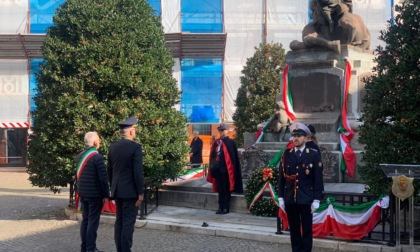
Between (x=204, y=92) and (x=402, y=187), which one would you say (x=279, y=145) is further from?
(x=204, y=92)

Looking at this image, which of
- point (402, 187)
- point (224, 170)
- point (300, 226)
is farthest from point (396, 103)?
point (224, 170)

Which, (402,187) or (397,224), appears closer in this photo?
(402,187)

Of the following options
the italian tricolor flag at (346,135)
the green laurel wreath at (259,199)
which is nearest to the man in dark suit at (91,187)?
the green laurel wreath at (259,199)

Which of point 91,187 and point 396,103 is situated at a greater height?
point 396,103

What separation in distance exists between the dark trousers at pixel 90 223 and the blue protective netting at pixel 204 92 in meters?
20.6

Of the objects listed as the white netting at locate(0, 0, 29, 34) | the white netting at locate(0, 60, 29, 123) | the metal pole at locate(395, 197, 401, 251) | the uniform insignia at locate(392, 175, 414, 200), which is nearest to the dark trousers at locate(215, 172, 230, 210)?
the metal pole at locate(395, 197, 401, 251)

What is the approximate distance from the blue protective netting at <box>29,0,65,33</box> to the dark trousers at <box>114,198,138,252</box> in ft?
80.0

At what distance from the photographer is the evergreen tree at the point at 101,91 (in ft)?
33.9

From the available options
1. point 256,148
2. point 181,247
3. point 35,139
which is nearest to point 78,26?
point 35,139

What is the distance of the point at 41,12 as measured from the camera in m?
29.2

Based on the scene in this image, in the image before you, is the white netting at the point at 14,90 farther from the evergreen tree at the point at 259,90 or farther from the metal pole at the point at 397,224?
the metal pole at the point at 397,224

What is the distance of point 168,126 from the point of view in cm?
1105

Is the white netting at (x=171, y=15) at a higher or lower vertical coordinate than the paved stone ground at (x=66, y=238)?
higher

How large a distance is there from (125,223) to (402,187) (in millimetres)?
3455
